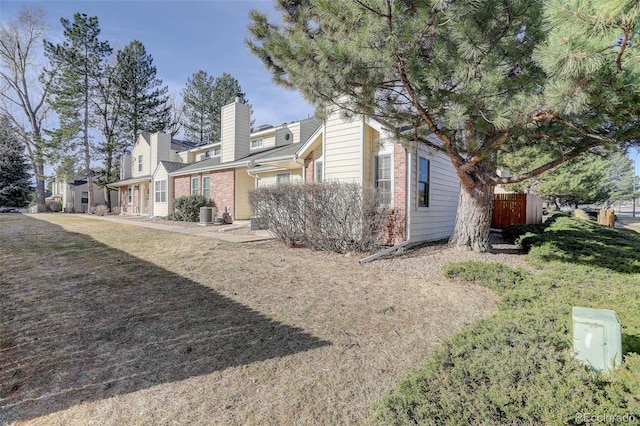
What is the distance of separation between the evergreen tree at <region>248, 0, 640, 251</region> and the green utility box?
2509 millimetres

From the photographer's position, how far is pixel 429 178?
10.1 m

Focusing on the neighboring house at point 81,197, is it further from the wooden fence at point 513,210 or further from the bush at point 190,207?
the wooden fence at point 513,210

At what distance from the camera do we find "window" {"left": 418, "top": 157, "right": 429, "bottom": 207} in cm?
954

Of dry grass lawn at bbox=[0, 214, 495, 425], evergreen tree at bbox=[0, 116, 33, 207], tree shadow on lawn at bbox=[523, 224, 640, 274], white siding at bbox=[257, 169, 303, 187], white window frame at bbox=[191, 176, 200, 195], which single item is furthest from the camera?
evergreen tree at bbox=[0, 116, 33, 207]

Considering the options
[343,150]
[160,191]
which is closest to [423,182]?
[343,150]

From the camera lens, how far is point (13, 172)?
30.7 metres

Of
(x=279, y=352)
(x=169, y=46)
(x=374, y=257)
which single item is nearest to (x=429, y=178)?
(x=374, y=257)

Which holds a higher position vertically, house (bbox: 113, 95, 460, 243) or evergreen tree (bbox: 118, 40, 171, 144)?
evergreen tree (bbox: 118, 40, 171, 144)

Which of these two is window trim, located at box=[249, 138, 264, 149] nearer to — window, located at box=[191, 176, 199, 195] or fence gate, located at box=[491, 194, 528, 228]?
window, located at box=[191, 176, 199, 195]

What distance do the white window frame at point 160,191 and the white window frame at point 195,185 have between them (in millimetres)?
2835

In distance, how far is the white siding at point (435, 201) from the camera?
9086 mm

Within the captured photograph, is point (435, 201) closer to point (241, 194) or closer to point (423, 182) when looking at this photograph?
point (423, 182)

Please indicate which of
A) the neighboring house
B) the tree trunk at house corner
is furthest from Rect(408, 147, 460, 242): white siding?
the neighboring house

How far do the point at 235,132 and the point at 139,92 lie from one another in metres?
19.5
